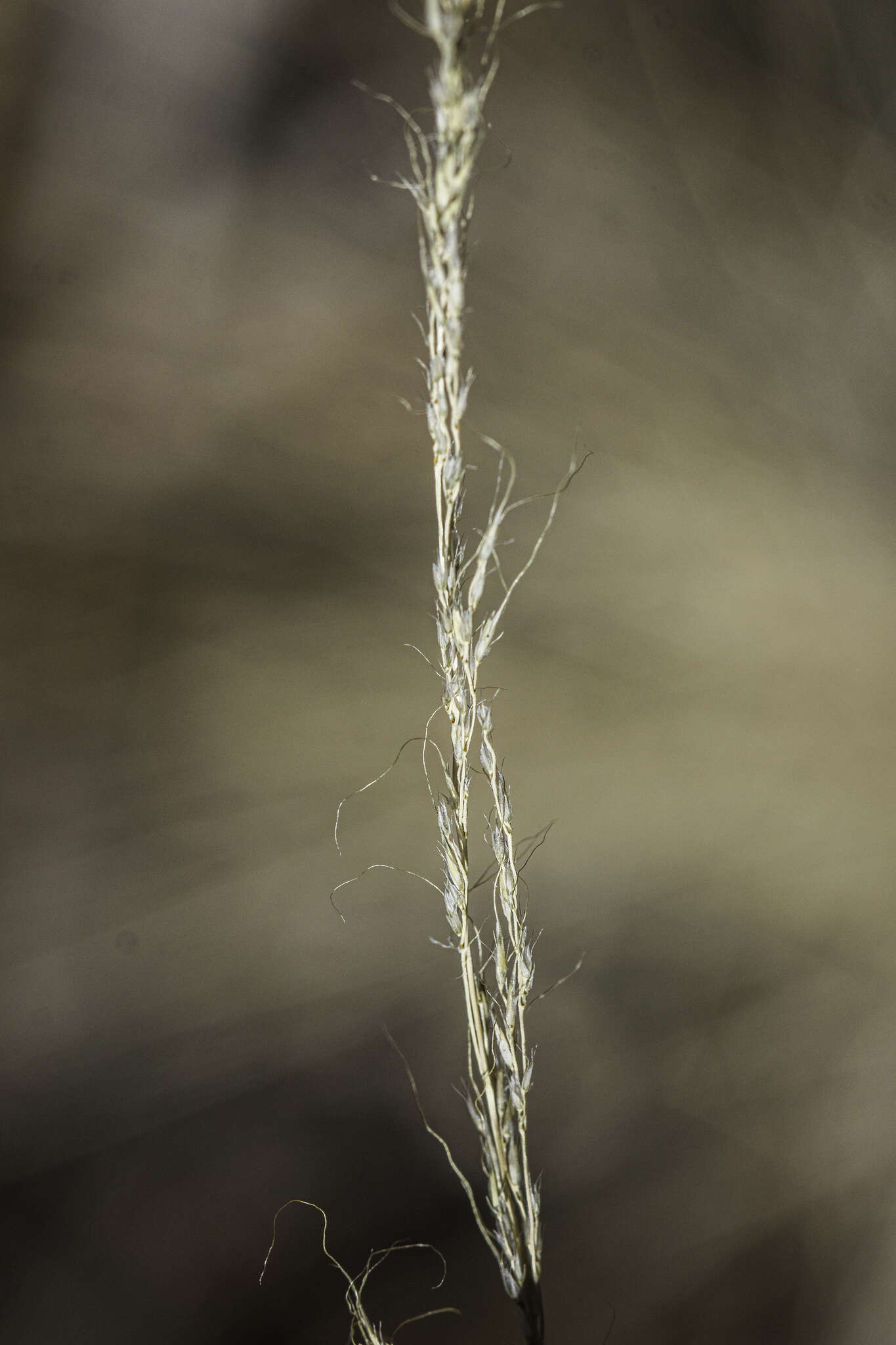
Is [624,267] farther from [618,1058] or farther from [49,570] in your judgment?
[618,1058]

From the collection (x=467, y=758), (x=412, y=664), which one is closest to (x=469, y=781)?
(x=467, y=758)

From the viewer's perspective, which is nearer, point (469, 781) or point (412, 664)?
point (469, 781)

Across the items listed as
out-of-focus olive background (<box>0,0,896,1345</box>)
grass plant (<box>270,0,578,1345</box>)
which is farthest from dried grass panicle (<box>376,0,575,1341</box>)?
out-of-focus olive background (<box>0,0,896,1345</box>)

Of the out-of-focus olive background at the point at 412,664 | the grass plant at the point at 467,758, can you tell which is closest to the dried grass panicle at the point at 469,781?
the grass plant at the point at 467,758

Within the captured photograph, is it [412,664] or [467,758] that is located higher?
[467,758]

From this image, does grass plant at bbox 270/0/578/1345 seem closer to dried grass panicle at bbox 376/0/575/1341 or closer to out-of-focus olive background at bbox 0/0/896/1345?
dried grass panicle at bbox 376/0/575/1341

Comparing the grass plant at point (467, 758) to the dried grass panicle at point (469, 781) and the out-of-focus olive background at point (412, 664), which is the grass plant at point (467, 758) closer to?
the dried grass panicle at point (469, 781)

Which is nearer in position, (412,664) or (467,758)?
(467,758)

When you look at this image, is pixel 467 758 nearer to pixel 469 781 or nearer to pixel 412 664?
pixel 469 781

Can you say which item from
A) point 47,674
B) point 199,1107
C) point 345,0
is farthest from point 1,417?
point 199,1107

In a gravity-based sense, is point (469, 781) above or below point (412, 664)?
above
